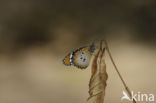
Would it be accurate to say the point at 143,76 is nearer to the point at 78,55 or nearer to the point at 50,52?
the point at 78,55

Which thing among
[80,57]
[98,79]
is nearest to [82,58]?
[80,57]

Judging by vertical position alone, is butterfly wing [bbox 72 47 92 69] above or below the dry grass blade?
above

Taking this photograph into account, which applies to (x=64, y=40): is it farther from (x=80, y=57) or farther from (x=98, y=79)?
(x=98, y=79)

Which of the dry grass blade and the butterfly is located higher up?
the butterfly

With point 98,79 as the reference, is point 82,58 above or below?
above

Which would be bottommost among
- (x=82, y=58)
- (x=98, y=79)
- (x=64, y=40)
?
(x=98, y=79)
